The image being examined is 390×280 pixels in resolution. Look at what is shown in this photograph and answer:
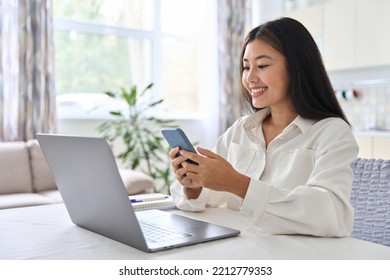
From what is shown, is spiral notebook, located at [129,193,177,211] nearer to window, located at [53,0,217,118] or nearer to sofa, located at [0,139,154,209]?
sofa, located at [0,139,154,209]

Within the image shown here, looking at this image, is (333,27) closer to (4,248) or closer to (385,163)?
(385,163)

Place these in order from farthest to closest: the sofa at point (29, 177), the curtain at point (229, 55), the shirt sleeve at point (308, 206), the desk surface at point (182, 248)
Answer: the curtain at point (229, 55)
the sofa at point (29, 177)
the shirt sleeve at point (308, 206)
the desk surface at point (182, 248)

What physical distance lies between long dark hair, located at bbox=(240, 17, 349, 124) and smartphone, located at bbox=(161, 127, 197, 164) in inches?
18.9

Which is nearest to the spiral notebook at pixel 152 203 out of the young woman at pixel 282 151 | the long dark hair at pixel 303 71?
the young woman at pixel 282 151

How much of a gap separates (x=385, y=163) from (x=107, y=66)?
3.53 m

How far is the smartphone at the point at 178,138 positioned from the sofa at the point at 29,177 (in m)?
2.10

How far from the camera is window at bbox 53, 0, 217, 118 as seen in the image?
14.0 ft

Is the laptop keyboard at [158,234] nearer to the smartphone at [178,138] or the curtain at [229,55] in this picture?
the smartphone at [178,138]

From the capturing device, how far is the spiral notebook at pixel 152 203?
145 cm

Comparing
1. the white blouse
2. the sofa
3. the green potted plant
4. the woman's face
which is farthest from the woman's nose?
the green potted plant

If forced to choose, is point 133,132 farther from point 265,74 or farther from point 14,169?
point 265,74

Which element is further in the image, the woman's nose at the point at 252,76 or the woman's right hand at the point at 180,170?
the woman's nose at the point at 252,76

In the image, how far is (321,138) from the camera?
1.38m
